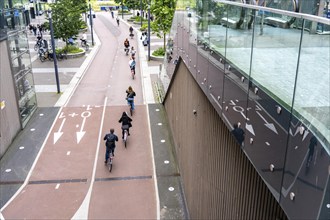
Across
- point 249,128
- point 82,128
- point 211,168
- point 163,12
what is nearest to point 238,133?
point 249,128

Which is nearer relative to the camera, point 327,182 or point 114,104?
point 327,182

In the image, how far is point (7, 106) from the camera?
49.1 ft

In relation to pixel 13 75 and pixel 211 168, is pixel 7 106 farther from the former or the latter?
pixel 211 168

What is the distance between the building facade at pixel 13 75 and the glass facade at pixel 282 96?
35.6 feet

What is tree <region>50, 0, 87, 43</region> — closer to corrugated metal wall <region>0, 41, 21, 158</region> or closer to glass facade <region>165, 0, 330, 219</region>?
corrugated metal wall <region>0, 41, 21, 158</region>

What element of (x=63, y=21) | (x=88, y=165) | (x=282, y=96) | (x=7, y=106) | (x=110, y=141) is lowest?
(x=88, y=165)

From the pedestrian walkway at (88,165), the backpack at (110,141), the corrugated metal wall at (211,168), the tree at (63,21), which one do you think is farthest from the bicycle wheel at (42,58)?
the corrugated metal wall at (211,168)

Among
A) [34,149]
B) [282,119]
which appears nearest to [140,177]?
[34,149]

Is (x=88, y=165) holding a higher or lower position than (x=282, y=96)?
lower

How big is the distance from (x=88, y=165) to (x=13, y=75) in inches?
230

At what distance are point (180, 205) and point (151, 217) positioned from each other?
1.07 metres

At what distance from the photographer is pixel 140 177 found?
1245 cm

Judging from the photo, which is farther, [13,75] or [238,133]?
[13,75]

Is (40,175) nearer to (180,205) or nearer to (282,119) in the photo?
(180,205)
